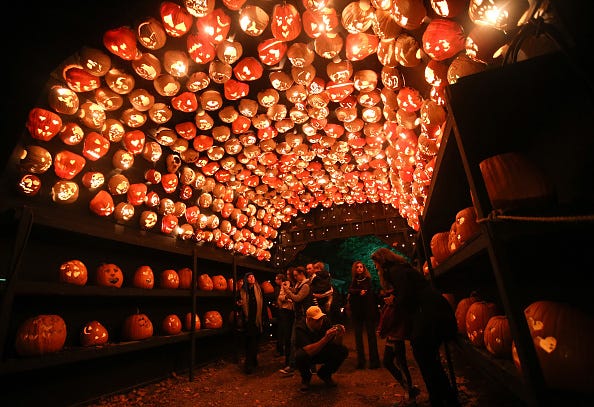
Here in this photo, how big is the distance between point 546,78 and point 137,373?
678 cm

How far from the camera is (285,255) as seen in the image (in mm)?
12539

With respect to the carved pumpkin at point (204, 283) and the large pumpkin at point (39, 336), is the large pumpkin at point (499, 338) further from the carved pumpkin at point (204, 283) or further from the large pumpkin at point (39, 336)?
the carved pumpkin at point (204, 283)

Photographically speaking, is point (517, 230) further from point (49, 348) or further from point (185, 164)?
point (185, 164)

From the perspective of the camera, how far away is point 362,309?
577 centimetres

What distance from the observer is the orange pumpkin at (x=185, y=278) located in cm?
638

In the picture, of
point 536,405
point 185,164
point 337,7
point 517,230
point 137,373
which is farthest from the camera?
point 185,164

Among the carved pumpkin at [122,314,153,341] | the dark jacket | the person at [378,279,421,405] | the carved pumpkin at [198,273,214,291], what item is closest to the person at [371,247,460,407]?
the person at [378,279,421,405]

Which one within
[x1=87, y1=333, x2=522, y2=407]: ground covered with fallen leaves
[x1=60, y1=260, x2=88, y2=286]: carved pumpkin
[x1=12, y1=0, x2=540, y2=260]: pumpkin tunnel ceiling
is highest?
[x1=12, y1=0, x2=540, y2=260]: pumpkin tunnel ceiling

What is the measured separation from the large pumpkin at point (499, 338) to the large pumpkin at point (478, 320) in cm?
39

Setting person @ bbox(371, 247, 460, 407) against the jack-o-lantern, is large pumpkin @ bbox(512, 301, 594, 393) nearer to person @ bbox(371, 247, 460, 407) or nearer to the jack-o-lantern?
person @ bbox(371, 247, 460, 407)

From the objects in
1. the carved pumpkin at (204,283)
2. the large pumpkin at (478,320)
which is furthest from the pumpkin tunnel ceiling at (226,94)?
the large pumpkin at (478,320)

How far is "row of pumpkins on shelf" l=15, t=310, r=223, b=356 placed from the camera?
11.4ft

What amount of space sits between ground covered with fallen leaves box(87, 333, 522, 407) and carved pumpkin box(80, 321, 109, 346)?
892 millimetres

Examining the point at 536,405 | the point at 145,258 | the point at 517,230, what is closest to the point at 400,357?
the point at 536,405
